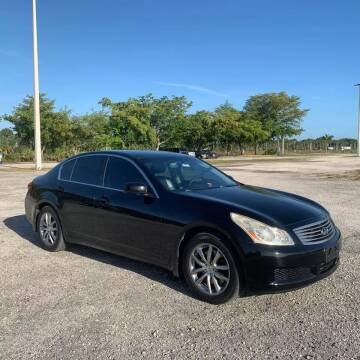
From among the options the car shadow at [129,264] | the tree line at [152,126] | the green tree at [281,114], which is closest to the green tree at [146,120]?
the tree line at [152,126]

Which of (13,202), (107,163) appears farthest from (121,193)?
(13,202)

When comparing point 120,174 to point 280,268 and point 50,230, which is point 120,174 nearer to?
point 50,230

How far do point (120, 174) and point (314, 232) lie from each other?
250cm

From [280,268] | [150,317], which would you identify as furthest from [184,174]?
[150,317]

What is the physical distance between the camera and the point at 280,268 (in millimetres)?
4344

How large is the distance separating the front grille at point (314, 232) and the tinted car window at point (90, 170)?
2735 mm

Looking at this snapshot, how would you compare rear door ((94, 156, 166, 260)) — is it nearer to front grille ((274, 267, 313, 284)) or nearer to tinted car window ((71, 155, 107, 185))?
tinted car window ((71, 155, 107, 185))

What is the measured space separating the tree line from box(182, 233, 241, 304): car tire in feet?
151

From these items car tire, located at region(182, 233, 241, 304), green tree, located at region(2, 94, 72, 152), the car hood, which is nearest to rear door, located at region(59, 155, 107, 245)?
the car hood

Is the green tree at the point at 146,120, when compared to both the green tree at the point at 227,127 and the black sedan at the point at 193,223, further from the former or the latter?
the black sedan at the point at 193,223

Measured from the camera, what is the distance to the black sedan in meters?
4.43

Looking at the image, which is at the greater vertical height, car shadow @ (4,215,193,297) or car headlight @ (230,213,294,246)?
car headlight @ (230,213,294,246)

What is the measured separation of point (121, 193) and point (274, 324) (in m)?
2.43

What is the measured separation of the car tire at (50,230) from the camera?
6.65 metres
